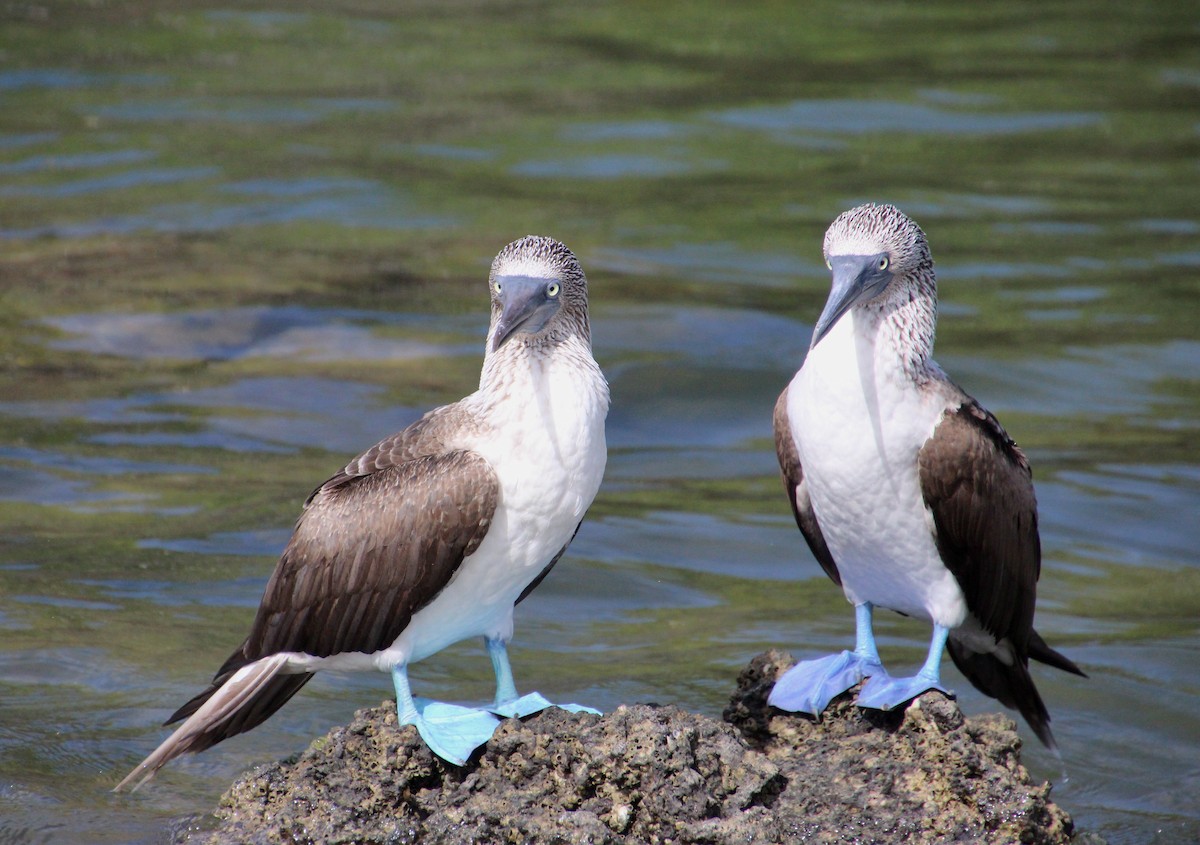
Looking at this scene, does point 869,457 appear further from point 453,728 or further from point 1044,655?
point 453,728

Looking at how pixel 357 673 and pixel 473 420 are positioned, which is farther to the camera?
pixel 357 673

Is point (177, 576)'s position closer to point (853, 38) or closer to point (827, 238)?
point (827, 238)

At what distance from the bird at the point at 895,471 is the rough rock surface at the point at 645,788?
315 millimetres

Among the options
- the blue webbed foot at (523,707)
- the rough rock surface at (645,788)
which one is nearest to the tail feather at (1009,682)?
the rough rock surface at (645,788)

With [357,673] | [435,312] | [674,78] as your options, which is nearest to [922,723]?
[357,673]

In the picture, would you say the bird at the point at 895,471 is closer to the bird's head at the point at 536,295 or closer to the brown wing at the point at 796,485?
the brown wing at the point at 796,485

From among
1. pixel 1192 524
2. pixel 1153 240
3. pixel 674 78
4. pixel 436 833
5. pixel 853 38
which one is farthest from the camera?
pixel 853 38

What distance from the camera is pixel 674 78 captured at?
22656 millimetres

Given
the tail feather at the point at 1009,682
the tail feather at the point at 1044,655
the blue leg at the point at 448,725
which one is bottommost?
the tail feather at the point at 1009,682

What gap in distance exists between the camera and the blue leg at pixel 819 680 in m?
6.07

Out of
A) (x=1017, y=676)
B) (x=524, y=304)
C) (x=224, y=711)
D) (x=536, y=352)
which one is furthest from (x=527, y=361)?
(x=1017, y=676)

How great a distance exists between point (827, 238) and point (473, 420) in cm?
163

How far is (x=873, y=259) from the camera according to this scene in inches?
247

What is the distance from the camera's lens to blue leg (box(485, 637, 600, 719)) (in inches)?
229
